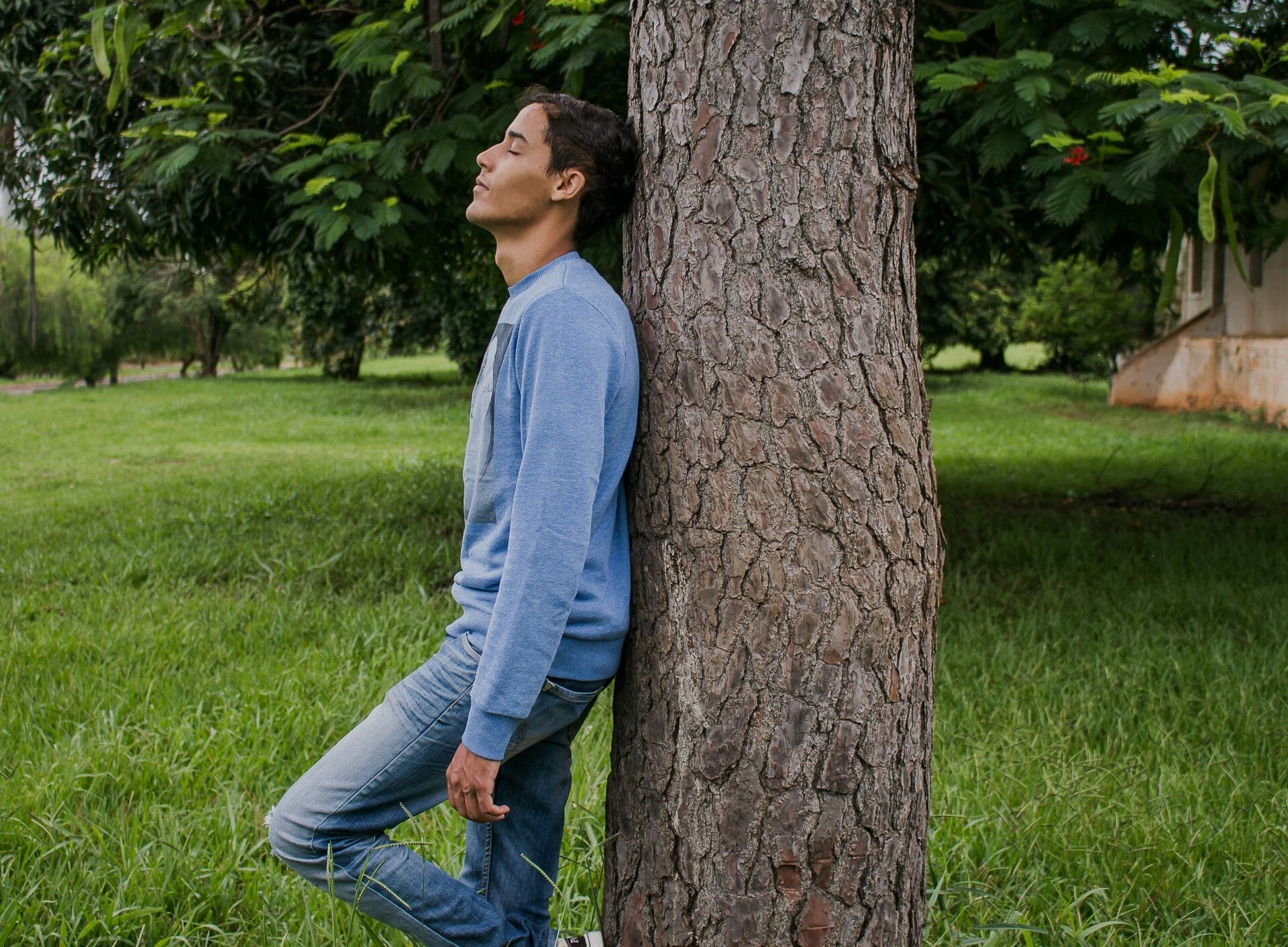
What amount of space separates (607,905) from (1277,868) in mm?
1806

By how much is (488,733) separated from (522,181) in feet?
3.31

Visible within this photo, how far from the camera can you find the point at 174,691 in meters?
4.04

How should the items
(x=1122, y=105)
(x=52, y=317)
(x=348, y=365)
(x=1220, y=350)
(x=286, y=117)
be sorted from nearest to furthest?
(x=1122, y=105) < (x=286, y=117) < (x=1220, y=350) < (x=348, y=365) < (x=52, y=317)

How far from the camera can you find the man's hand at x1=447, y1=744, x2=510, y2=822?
1.89 meters

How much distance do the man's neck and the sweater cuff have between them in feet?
2.66

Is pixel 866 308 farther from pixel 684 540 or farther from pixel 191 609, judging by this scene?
pixel 191 609

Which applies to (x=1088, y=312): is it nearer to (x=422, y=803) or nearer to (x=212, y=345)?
(x=422, y=803)

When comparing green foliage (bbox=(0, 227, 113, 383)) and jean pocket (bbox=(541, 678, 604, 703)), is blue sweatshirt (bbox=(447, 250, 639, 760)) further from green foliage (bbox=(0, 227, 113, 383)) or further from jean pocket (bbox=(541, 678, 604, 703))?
green foliage (bbox=(0, 227, 113, 383))

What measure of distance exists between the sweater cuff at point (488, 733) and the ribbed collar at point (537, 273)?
774mm

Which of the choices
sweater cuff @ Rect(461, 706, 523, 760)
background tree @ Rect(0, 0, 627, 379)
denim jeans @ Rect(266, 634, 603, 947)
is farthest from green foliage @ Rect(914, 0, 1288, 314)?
sweater cuff @ Rect(461, 706, 523, 760)

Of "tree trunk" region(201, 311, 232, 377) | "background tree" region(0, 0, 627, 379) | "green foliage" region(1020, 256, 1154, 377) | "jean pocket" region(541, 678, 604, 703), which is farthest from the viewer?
"tree trunk" region(201, 311, 232, 377)

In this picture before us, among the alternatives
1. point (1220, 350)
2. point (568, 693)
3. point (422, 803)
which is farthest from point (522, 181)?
point (1220, 350)

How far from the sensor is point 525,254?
2.14 meters

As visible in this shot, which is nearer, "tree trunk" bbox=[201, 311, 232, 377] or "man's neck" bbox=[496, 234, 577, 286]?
"man's neck" bbox=[496, 234, 577, 286]
